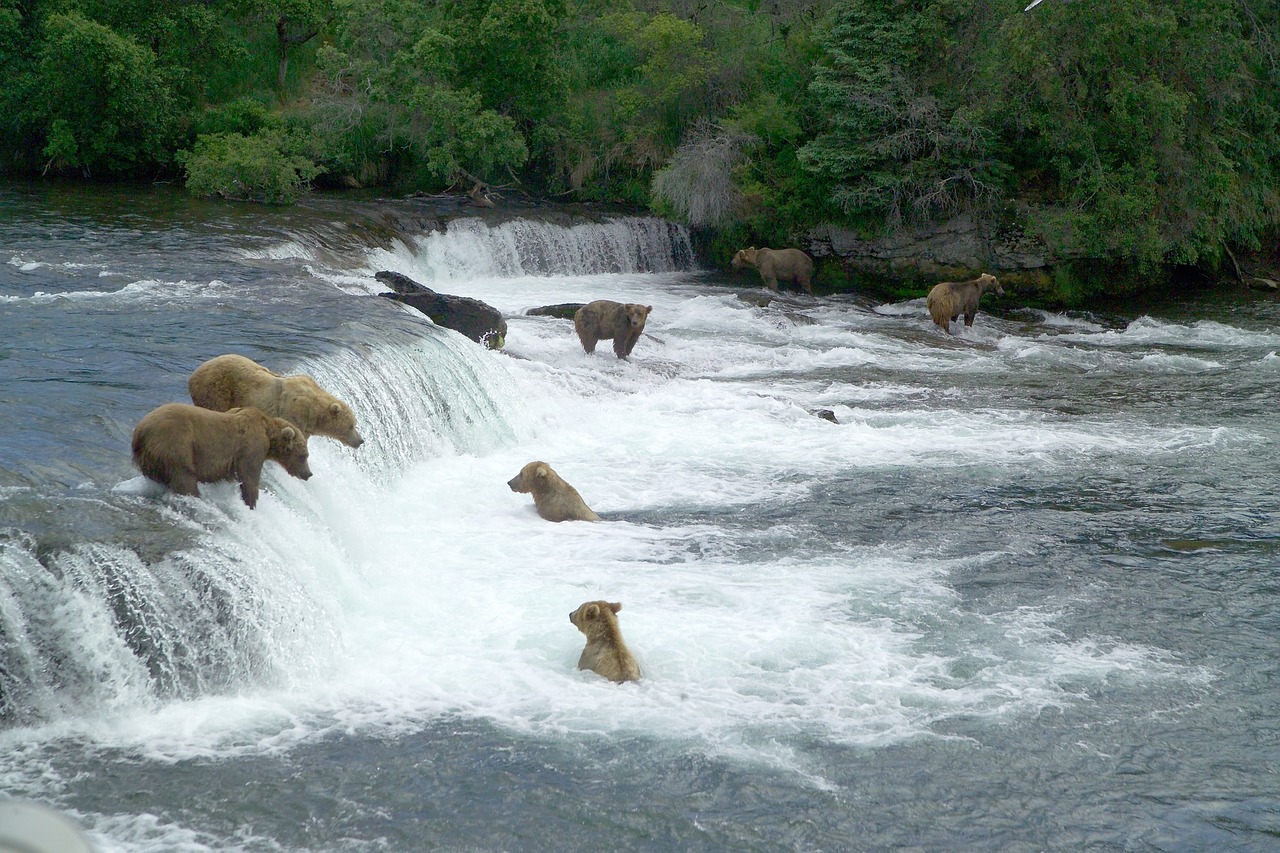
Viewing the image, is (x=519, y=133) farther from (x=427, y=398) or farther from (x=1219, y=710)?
(x=1219, y=710)

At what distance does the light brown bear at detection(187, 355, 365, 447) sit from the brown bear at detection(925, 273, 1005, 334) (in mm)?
13020

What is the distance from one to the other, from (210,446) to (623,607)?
2587mm

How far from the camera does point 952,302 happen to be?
1906 cm

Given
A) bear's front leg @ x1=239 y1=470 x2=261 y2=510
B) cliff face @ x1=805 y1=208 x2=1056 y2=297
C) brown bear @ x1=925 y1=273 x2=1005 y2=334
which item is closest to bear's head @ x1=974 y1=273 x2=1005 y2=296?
brown bear @ x1=925 y1=273 x2=1005 y2=334

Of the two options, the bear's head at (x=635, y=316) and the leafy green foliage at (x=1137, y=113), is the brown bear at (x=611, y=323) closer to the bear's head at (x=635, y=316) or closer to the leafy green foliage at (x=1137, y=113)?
the bear's head at (x=635, y=316)

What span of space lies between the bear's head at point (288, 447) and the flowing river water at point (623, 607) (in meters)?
0.35

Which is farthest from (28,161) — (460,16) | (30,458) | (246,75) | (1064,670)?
(1064,670)

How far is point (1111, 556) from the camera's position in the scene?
8773 mm

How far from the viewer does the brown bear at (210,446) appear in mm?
6543

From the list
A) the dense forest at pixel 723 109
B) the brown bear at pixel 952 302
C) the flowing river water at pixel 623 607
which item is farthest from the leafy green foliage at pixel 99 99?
the brown bear at pixel 952 302

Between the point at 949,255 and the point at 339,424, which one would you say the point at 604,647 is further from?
the point at 949,255

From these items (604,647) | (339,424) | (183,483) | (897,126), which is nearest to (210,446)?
(183,483)

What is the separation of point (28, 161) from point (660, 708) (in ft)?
92.8

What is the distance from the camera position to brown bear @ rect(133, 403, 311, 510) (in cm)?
654
